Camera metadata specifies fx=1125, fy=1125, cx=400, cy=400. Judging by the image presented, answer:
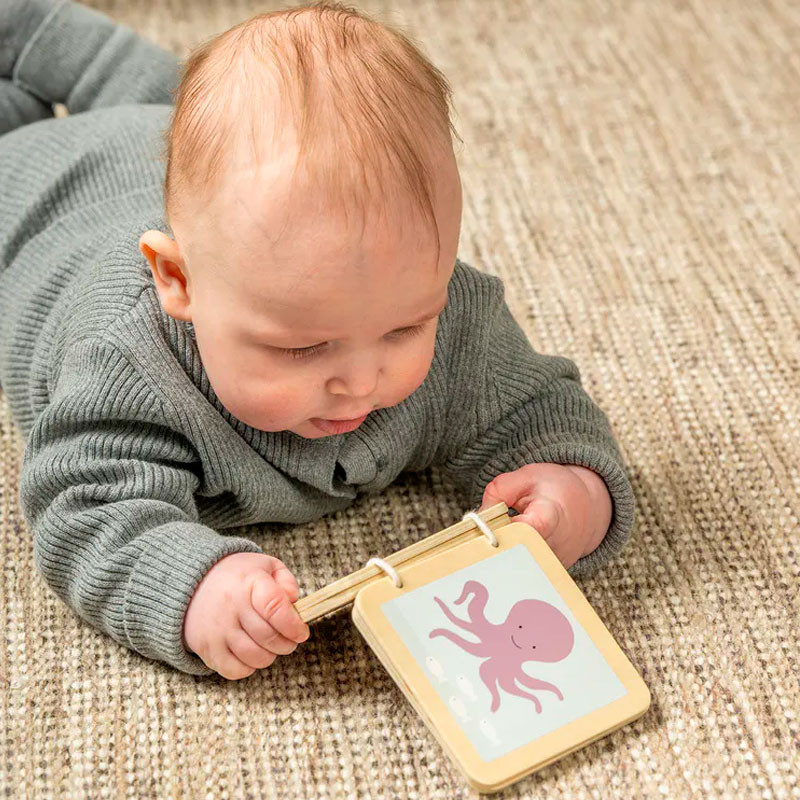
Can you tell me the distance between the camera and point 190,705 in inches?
26.7

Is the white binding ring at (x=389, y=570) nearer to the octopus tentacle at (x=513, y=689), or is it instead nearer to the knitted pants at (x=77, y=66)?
the octopus tentacle at (x=513, y=689)

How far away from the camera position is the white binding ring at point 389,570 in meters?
0.65

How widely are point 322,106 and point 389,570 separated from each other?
0.86 ft

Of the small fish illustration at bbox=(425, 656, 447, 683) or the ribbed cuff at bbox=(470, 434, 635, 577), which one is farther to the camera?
the ribbed cuff at bbox=(470, 434, 635, 577)

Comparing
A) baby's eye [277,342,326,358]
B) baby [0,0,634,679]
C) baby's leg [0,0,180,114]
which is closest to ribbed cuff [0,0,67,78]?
baby's leg [0,0,180,114]

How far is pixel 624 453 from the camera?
0.87 metres

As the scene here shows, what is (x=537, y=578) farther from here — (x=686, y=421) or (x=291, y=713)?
(x=686, y=421)

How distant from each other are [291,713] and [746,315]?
0.56 meters

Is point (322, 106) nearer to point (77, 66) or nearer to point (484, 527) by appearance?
point (484, 527)

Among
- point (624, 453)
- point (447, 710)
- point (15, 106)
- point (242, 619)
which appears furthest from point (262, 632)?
point (15, 106)

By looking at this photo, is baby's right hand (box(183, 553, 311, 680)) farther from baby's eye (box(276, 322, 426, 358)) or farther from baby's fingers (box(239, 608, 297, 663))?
baby's eye (box(276, 322, 426, 358))

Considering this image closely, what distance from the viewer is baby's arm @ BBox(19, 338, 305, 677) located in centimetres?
67

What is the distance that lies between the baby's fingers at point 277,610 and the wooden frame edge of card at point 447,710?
3 centimetres

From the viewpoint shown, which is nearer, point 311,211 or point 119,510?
point 311,211
